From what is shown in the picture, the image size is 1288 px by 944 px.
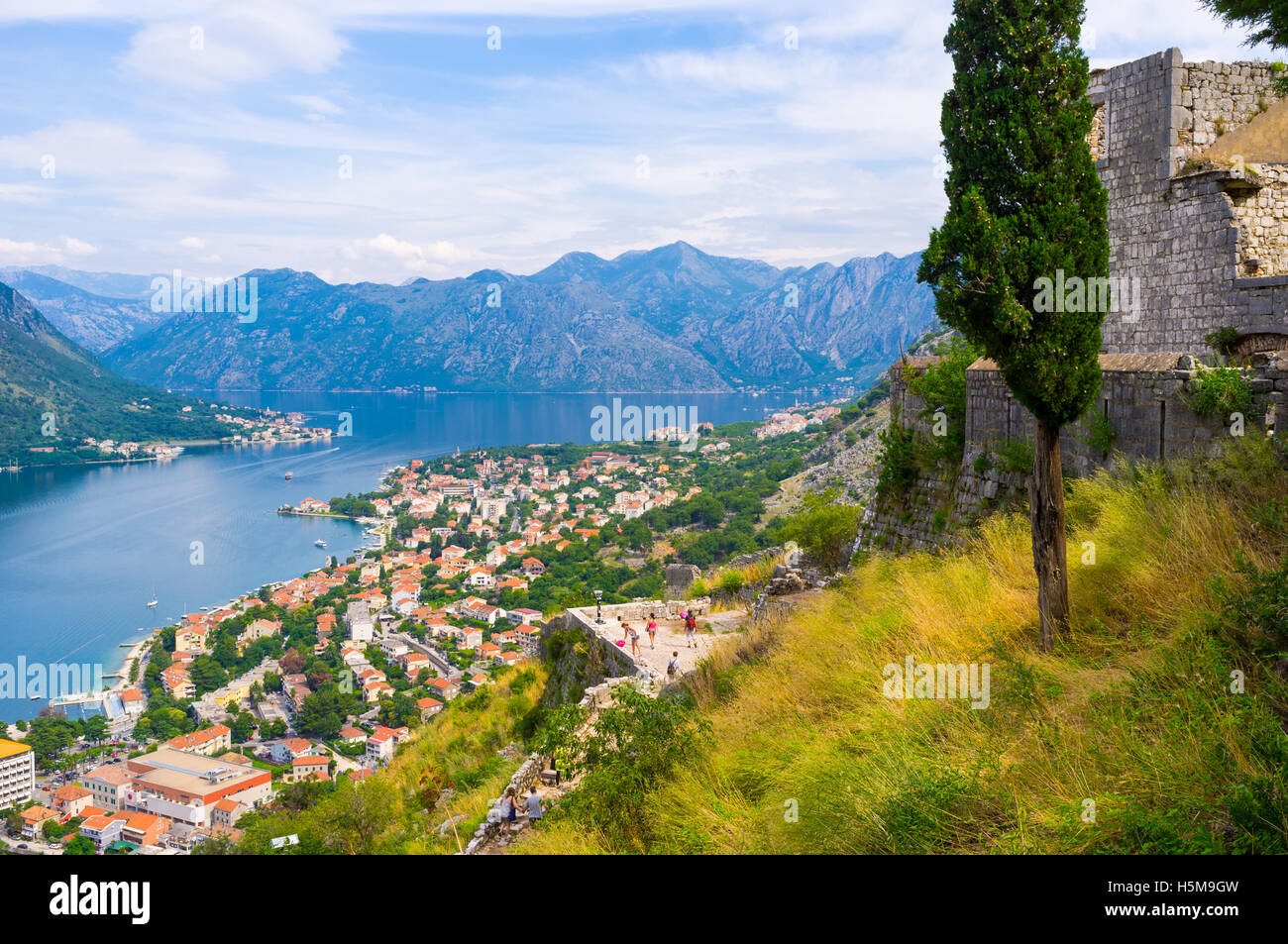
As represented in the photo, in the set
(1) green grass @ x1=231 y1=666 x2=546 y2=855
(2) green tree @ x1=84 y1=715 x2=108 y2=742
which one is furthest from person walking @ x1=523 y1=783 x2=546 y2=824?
(2) green tree @ x1=84 y1=715 x2=108 y2=742

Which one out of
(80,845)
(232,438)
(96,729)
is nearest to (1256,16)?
(80,845)

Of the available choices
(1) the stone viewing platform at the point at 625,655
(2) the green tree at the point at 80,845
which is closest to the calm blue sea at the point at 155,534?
(2) the green tree at the point at 80,845

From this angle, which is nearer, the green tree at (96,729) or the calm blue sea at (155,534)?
the green tree at (96,729)

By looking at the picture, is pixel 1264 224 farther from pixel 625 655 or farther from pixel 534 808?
pixel 625 655

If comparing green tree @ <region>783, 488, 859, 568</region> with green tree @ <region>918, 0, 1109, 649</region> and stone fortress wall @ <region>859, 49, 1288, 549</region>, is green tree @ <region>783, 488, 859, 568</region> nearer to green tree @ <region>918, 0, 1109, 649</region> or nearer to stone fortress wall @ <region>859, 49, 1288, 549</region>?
stone fortress wall @ <region>859, 49, 1288, 549</region>

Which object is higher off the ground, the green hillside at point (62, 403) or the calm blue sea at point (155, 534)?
the green hillside at point (62, 403)

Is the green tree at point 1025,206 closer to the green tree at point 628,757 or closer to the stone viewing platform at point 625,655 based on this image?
the green tree at point 628,757
